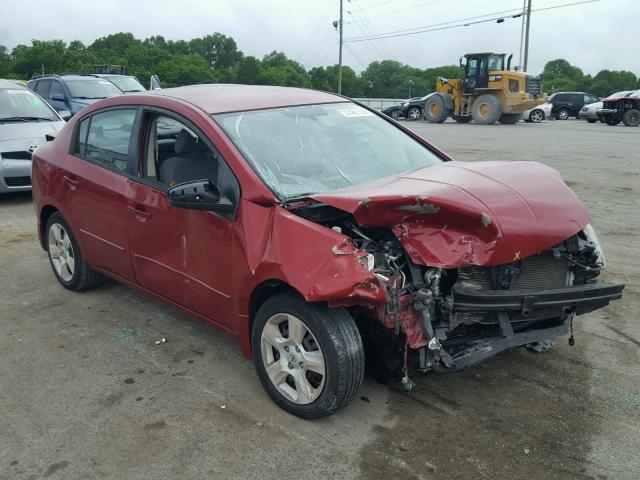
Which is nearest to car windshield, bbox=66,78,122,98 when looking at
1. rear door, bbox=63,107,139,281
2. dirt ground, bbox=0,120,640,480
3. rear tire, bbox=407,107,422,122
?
rear door, bbox=63,107,139,281

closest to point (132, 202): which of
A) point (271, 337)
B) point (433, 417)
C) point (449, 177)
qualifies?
point (271, 337)

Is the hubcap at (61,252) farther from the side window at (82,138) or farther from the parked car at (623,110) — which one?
the parked car at (623,110)

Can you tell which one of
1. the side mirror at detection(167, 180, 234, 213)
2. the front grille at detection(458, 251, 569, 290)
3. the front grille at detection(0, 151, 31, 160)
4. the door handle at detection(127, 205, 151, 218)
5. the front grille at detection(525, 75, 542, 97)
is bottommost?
the front grille at detection(458, 251, 569, 290)

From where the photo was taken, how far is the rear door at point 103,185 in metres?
4.12

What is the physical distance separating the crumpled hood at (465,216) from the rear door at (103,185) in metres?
1.72

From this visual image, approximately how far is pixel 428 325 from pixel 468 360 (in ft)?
0.94

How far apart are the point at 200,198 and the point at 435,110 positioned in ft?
85.8

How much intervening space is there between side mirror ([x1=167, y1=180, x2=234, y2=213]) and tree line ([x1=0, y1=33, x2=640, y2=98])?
3958 cm

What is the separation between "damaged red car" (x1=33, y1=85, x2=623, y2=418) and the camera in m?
2.90

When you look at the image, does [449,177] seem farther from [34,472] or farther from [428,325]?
[34,472]

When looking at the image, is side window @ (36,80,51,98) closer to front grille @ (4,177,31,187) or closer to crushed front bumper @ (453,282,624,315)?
front grille @ (4,177,31,187)

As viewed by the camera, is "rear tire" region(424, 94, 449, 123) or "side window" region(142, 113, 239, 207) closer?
"side window" region(142, 113, 239, 207)

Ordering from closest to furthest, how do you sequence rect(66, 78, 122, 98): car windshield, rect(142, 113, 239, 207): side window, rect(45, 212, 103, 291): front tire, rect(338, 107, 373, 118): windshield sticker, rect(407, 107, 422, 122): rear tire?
rect(142, 113, 239, 207): side window < rect(338, 107, 373, 118): windshield sticker < rect(45, 212, 103, 291): front tire < rect(66, 78, 122, 98): car windshield < rect(407, 107, 422, 122): rear tire

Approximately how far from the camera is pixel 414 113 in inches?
1211
